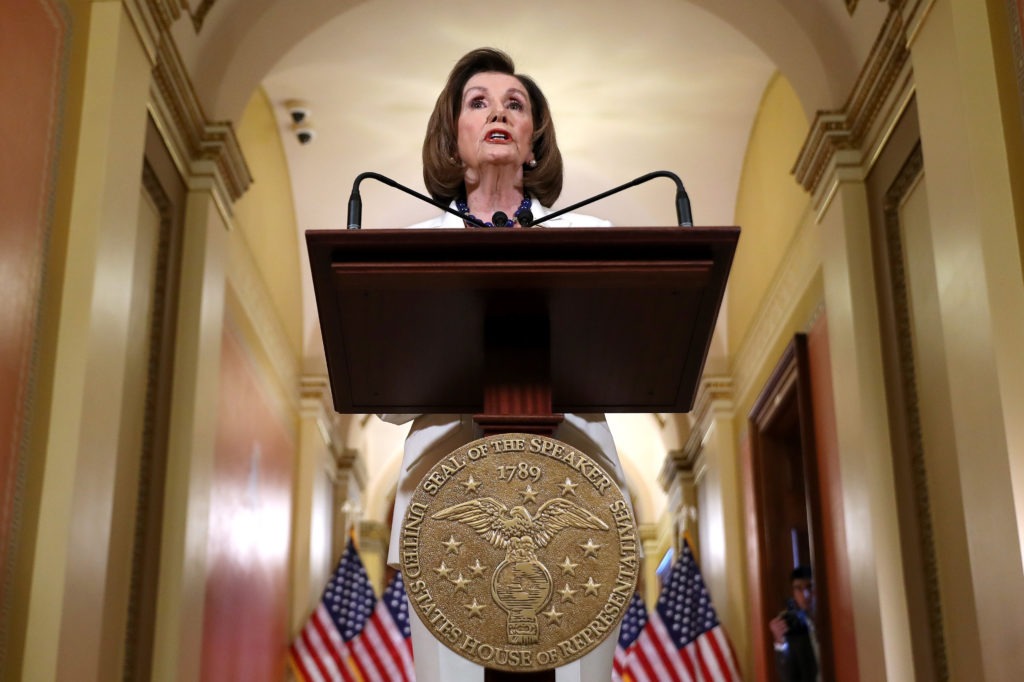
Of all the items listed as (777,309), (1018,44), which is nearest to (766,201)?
(777,309)

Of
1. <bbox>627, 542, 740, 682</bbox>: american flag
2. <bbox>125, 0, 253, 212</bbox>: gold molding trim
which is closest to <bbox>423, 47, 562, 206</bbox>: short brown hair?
<bbox>125, 0, 253, 212</bbox>: gold molding trim

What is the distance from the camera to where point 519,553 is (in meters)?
2.09

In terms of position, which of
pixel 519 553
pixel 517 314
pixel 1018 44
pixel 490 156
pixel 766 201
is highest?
pixel 766 201

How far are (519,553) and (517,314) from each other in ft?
1.53

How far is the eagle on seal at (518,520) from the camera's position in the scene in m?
2.10

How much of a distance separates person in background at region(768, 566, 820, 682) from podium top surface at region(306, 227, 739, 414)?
5.00 metres

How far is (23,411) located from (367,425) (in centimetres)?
1267

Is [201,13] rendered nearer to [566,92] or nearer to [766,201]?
[566,92]

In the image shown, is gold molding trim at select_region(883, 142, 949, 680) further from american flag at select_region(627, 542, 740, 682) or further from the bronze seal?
american flag at select_region(627, 542, 740, 682)

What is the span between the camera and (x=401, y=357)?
2.50 m

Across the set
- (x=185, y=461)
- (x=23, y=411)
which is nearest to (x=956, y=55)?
(x=23, y=411)

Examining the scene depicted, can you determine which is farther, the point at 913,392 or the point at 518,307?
the point at 913,392

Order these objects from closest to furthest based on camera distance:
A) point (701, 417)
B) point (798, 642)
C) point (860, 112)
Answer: point (860, 112) → point (798, 642) → point (701, 417)

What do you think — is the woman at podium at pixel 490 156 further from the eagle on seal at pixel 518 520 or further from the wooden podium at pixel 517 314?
the eagle on seal at pixel 518 520
